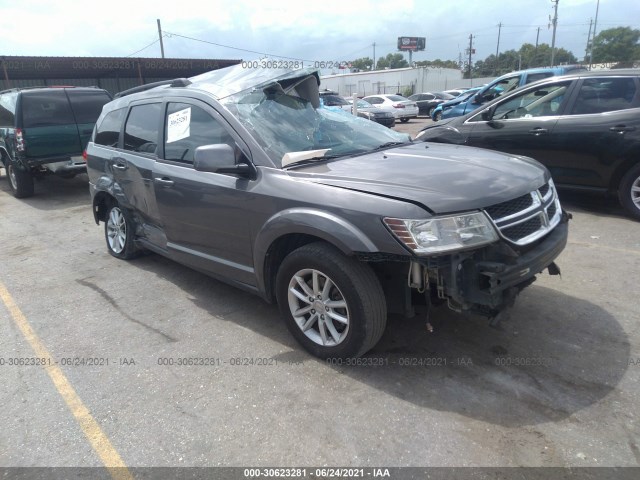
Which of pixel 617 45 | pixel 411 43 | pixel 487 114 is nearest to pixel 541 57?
pixel 617 45

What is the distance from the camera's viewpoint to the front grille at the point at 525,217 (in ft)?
9.18

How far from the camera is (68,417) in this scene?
9.33ft

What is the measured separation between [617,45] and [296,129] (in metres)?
104

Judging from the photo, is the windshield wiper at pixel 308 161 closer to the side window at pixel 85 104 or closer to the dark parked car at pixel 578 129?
the dark parked car at pixel 578 129

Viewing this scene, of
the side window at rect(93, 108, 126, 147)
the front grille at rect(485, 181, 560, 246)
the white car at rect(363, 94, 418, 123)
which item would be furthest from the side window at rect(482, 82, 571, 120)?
the white car at rect(363, 94, 418, 123)

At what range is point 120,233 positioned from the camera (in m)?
5.42

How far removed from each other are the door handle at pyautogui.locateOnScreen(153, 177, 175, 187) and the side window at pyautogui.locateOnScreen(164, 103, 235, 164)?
0.18 m

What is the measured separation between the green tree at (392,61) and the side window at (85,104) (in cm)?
10515

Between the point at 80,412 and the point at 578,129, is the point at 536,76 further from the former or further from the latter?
the point at 80,412

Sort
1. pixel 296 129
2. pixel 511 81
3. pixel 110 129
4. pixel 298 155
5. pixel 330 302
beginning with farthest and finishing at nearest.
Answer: pixel 511 81, pixel 110 129, pixel 296 129, pixel 298 155, pixel 330 302

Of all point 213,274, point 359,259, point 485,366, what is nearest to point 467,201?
point 359,259

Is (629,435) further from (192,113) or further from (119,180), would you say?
(119,180)

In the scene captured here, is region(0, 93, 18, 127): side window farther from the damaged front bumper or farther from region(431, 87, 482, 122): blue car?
region(431, 87, 482, 122): blue car

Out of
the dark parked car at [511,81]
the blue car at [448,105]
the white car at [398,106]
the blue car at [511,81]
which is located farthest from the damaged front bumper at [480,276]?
the white car at [398,106]
